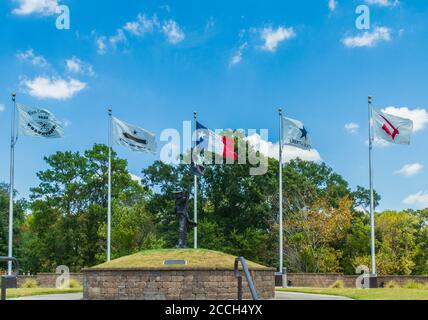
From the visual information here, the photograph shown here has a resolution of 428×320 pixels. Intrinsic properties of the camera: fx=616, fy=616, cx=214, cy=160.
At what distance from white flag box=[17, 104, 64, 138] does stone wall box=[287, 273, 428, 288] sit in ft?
58.1

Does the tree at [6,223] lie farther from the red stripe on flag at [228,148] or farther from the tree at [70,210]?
the red stripe on flag at [228,148]

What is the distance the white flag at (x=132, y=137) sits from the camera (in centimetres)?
3120

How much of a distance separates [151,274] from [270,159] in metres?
33.4

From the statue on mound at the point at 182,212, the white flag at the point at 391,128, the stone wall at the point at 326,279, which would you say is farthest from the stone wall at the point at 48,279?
the white flag at the point at 391,128

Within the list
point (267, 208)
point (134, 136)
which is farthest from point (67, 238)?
point (134, 136)

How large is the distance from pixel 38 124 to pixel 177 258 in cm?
1076

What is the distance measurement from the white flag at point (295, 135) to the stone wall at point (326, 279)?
8910 millimetres

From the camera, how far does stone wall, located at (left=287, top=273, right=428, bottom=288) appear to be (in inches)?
1329

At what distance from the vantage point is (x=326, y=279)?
37406 mm

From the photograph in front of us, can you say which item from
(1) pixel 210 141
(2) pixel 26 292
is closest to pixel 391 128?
(1) pixel 210 141

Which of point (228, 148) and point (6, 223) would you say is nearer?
point (228, 148)

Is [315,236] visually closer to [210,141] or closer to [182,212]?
[210,141]
